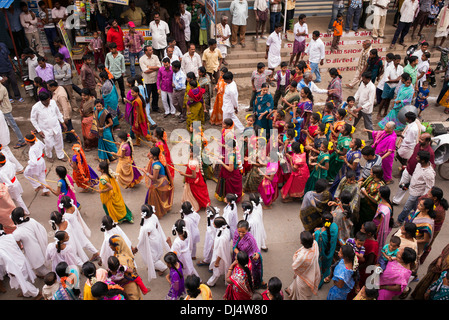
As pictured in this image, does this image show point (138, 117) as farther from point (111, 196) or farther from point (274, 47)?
point (274, 47)

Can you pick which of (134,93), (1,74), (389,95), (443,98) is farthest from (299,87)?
(1,74)

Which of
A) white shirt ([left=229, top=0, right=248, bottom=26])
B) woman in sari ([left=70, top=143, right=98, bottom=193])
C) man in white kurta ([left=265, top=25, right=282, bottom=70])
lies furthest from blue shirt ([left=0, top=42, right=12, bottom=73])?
man in white kurta ([left=265, top=25, right=282, bottom=70])

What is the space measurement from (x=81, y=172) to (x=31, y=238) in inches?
71.8

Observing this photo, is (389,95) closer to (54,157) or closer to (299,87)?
(299,87)

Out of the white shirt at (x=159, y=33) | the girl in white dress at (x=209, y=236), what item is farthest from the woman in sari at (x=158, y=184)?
the white shirt at (x=159, y=33)

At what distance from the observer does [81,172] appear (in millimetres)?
7082

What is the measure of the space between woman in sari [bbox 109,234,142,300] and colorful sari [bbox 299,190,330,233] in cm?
257

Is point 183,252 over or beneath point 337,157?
beneath

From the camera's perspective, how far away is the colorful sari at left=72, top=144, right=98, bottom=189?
6.92 metres

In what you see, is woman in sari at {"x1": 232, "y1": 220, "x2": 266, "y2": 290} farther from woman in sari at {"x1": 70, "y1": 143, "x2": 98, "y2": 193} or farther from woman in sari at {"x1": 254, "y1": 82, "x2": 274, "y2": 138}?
woman in sari at {"x1": 254, "y1": 82, "x2": 274, "y2": 138}

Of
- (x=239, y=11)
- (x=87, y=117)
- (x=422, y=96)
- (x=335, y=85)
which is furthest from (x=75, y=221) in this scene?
(x=239, y=11)

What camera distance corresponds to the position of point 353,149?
641cm

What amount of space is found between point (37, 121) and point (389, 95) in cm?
802

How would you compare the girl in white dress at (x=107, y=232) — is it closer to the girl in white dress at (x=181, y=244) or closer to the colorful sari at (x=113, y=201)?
the girl in white dress at (x=181, y=244)
